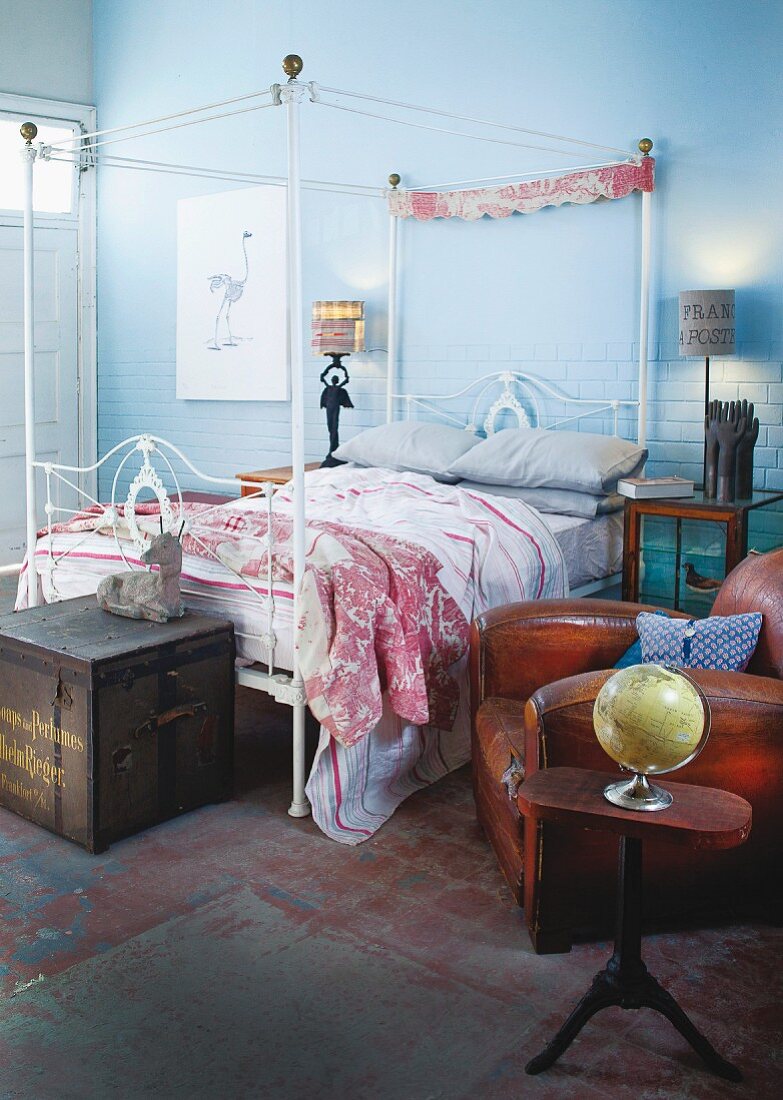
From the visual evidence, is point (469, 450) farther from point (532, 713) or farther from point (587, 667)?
point (532, 713)

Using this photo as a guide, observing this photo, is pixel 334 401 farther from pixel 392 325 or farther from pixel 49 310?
pixel 49 310

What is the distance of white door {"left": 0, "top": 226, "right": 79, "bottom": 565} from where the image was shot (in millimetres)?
6781

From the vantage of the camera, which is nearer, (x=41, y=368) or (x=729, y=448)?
(x=729, y=448)

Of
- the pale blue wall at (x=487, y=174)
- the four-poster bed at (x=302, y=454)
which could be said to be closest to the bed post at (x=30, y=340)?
the four-poster bed at (x=302, y=454)

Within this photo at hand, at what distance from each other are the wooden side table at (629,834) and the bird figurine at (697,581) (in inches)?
90.1

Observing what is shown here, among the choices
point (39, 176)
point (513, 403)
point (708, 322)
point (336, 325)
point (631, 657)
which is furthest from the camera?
point (39, 176)

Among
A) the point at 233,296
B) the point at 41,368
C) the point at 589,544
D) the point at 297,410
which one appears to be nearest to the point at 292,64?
the point at 297,410

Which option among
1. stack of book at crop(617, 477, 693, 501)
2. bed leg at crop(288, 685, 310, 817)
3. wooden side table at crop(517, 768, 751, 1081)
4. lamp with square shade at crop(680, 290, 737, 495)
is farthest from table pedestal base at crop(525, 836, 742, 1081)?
lamp with square shade at crop(680, 290, 737, 495)

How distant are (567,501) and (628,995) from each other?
262cm

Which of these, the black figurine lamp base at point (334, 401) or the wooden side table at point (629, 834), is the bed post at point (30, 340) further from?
the wooden side table at point (629, 834)

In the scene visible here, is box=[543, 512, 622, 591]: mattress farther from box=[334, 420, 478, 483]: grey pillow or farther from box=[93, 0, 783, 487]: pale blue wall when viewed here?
box=[334, 420, 478, 483]: grey pillow

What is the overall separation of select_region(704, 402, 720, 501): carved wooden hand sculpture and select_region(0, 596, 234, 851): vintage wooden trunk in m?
2.04

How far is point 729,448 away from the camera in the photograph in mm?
4234

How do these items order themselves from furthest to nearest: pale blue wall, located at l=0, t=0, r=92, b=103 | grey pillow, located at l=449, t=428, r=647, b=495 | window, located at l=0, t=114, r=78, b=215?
1. window, located at l=0, t=114, r=78, b=215
2. pale blue wall, located at l=0, t=0, r=92, b=103
3. grey pillow, located at l=449, t=428, r=647, b=495
